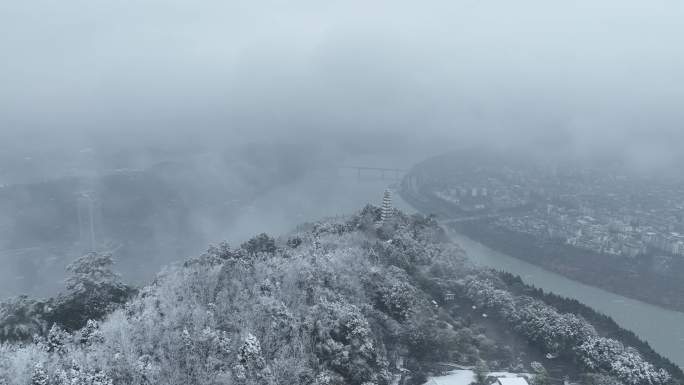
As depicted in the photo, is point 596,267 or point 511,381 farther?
point 596,267

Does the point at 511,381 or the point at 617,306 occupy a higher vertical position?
the point at 511,381

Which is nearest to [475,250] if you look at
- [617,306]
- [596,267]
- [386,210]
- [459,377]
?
[596,267]

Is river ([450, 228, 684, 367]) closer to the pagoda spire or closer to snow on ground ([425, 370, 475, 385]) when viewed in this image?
the pagoda spire

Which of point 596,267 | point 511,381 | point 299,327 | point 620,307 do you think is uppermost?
point 299,327

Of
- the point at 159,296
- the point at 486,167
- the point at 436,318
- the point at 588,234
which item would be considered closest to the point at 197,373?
the point at 159,296

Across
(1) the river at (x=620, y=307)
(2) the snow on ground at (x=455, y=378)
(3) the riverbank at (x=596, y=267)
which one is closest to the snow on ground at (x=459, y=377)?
(2) the snow on ground at (x=455, y=378)

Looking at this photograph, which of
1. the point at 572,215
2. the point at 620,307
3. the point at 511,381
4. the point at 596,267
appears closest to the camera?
the point at 511,381

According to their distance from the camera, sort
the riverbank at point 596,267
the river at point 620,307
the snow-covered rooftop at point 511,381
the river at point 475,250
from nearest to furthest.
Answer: the snow-covered rooftop at point 511,381 < the river at point 620,307 < the river at point 475,250 < the riverbank at point 596,267

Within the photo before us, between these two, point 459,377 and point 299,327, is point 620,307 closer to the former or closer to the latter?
point 459,377

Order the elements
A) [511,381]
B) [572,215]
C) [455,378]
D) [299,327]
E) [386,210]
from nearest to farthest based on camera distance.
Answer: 1. [299,327]
2. [511,381]
3. [455,378]
4. [386,210]
5. [572,215]

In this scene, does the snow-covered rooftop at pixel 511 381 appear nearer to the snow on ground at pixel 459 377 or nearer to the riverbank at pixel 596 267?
the snow on ground at pixel 459 377

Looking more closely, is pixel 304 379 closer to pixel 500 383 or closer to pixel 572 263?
pixel 500 383
